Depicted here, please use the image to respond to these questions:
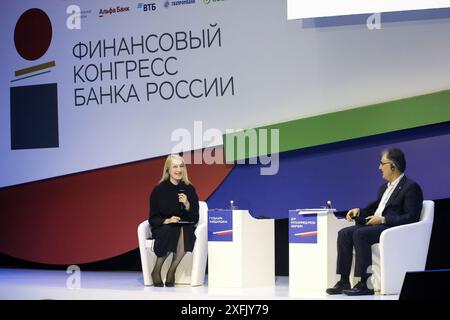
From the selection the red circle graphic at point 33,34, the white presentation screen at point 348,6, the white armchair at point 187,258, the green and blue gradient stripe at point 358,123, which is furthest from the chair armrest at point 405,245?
the red circle graphic at point 33,34

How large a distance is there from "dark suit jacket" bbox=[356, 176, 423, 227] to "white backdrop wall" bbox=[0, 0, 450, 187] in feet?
4.07

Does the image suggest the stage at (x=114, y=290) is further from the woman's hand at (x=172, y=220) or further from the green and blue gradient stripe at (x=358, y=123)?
the green and blue gradient stripe at (x=358, y=123)

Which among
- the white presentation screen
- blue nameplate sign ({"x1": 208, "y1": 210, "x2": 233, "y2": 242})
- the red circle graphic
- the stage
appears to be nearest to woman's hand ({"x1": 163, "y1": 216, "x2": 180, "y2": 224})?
blue nameplate sign ({"x1": 208, "y1": 210, "x2": 233, "y2": 242})

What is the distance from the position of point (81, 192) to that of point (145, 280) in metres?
1.88

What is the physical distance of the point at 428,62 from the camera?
241 inches

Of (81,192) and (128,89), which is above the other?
(128,89)

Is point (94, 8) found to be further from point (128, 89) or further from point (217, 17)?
point (217, 17)

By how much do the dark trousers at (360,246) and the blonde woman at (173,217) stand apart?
134 cm

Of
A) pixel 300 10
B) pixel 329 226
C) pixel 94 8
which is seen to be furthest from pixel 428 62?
pixel 94 8

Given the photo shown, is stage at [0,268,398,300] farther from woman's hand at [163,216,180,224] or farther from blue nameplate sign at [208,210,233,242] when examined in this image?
woman's hand at [163,216,180,224]

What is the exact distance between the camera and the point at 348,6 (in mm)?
6148

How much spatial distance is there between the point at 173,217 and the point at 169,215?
106 millimetres

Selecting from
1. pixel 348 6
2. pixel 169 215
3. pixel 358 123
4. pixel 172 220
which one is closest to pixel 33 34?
pixel 169 215

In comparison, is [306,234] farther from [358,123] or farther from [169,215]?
[358,123]
